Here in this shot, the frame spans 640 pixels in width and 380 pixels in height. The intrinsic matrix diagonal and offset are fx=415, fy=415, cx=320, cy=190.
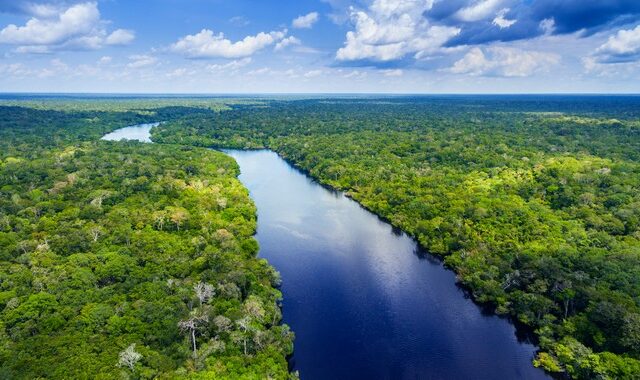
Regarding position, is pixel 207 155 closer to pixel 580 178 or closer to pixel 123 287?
Answer: pixel 123 287

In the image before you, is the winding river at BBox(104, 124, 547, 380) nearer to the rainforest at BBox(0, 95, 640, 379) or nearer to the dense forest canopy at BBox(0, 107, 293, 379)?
the rainforest at BBox(0, 95, 640, 379)

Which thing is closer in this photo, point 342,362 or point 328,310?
point 342,362

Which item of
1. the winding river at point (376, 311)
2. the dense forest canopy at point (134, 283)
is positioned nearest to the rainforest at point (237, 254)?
the dense forest canopy at point (134, 283)

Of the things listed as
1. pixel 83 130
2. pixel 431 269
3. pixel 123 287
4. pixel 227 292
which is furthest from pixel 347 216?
pixel 83 130

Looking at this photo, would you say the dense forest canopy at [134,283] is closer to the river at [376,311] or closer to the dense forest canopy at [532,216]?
the river at [376,311]

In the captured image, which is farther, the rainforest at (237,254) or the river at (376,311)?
the river at (376,311)

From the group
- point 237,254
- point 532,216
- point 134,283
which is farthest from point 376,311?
point 532,216

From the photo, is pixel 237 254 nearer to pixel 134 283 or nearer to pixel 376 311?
pixel 134 283
